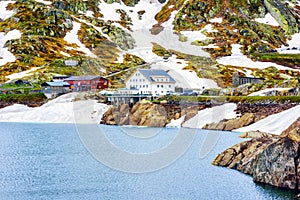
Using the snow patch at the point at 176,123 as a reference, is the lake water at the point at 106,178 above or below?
below

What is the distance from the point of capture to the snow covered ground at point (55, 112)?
443 feet

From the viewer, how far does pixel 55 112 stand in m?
138

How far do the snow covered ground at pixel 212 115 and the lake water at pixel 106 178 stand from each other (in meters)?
30.0

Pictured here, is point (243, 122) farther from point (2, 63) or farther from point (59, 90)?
point (2, 63)

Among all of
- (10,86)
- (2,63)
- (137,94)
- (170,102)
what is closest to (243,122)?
(170,102)

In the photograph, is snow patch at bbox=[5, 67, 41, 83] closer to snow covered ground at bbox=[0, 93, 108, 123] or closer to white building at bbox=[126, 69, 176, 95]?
snow covered ground at bbox=[0, 93, 108, 123]

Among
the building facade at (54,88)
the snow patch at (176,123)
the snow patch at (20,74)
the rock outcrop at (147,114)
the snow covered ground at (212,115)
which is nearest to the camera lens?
the snow covered ground at (212,115)

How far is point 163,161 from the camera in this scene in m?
71.1

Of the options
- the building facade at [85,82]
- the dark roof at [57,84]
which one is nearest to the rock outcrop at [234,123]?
the dark roof at [57,84]

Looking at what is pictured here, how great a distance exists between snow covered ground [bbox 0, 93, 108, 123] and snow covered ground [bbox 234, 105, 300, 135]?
42.0m

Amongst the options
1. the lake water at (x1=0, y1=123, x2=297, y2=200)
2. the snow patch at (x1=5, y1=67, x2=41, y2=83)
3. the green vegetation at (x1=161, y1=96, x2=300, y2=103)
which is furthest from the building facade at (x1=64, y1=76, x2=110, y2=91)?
the lake water at (x1=0, y1=123, x2=297, y2=200)

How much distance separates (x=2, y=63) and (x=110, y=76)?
40.7 meters

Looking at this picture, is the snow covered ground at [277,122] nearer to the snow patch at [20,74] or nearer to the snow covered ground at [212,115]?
the snow covered ground at [212,115]

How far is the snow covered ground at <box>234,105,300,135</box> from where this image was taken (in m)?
98.1
